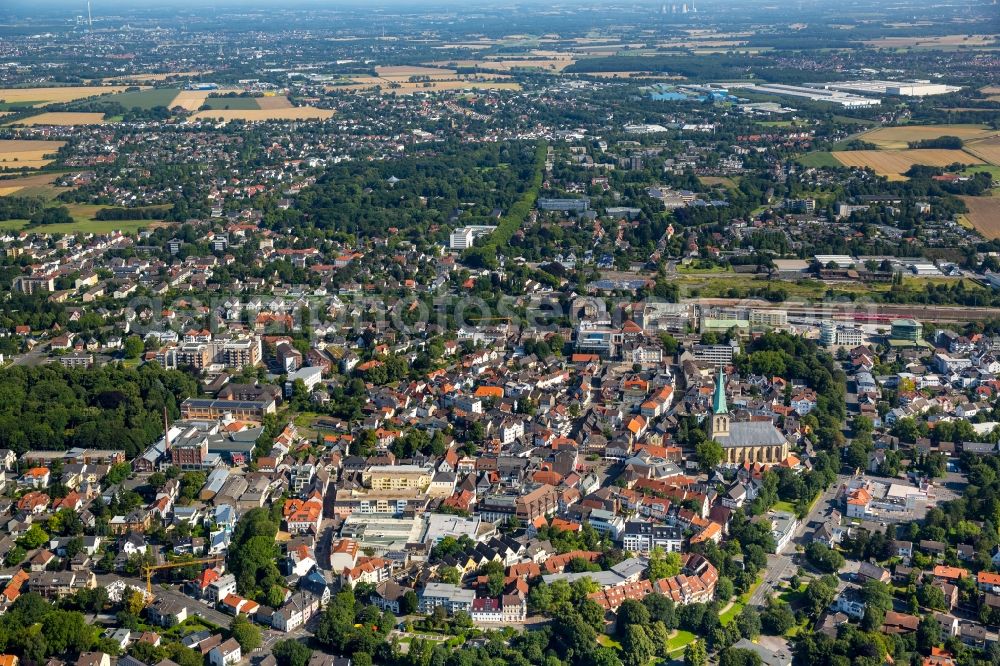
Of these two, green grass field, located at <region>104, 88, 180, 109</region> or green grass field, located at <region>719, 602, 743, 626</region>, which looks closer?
green grass field, located at <region>719, 602, 743, 626</region>

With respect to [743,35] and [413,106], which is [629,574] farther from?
[743,35]

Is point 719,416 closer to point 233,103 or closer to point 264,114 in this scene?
point 264,114

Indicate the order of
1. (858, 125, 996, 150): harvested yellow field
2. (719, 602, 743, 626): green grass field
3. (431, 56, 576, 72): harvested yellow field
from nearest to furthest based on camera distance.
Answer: (719, 602, 743, 626): green grass field → (858, 125, 996, 150): harvested yellow field → (431, 56, 576, 72): harvested yellow field

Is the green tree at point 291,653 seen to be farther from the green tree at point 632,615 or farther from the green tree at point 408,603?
the green tree at point 632,615

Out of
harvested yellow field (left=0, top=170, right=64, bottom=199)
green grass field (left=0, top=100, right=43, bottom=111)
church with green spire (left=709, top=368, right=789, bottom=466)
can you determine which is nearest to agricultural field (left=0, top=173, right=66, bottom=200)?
harvested yellow field (left=0, top=170, right=64, bottom=199)

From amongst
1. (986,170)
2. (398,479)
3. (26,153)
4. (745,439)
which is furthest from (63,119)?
(745,439)

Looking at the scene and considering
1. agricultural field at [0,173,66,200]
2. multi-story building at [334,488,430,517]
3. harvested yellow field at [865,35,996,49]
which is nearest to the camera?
multi-story building at [334,488,430,517]

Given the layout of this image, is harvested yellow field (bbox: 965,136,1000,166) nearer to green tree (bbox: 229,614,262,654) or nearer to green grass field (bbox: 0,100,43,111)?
green tree (bbox: 229,614,262,654)
